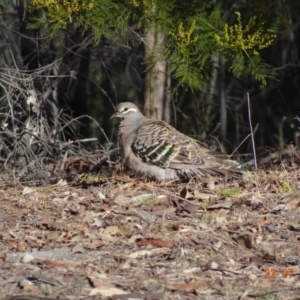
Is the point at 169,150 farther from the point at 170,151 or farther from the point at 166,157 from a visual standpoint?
the point at 166,157

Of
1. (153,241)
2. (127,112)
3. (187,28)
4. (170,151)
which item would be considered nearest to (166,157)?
(170,151)

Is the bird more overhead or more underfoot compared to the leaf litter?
more underfoot

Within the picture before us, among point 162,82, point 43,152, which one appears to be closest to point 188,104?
point 162,82

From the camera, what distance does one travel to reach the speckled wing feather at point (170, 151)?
32.1 feet

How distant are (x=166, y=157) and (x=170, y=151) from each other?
0.40 ft

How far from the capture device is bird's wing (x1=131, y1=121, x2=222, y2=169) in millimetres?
9797

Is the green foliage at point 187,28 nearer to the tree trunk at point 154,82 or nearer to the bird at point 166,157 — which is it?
the bird at point 166,157

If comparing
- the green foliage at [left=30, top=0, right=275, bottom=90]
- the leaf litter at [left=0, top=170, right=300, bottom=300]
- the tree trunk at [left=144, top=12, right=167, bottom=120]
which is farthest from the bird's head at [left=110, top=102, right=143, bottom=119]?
the leaf litter at [left=0, top=170, right=300, bottom=300]

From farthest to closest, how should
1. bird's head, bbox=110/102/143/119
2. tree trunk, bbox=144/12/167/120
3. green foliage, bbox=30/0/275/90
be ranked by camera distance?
tree trunk, bbox=144/12/167/120 → bird's head, bbox=110/102/143/119 → green foliage, bbox=30/0/275/90

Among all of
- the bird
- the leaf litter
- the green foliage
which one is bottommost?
the bird

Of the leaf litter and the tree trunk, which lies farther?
the tree trunk

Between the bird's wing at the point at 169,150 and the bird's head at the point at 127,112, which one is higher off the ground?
the bird's head at the point at 127,112

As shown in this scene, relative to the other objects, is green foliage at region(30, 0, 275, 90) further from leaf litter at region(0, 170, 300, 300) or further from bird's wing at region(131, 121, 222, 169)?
leaf litter at region(0, 170, 300, 300)

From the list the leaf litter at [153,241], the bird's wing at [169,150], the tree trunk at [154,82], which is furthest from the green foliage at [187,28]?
the leaf litter at [153,241]
